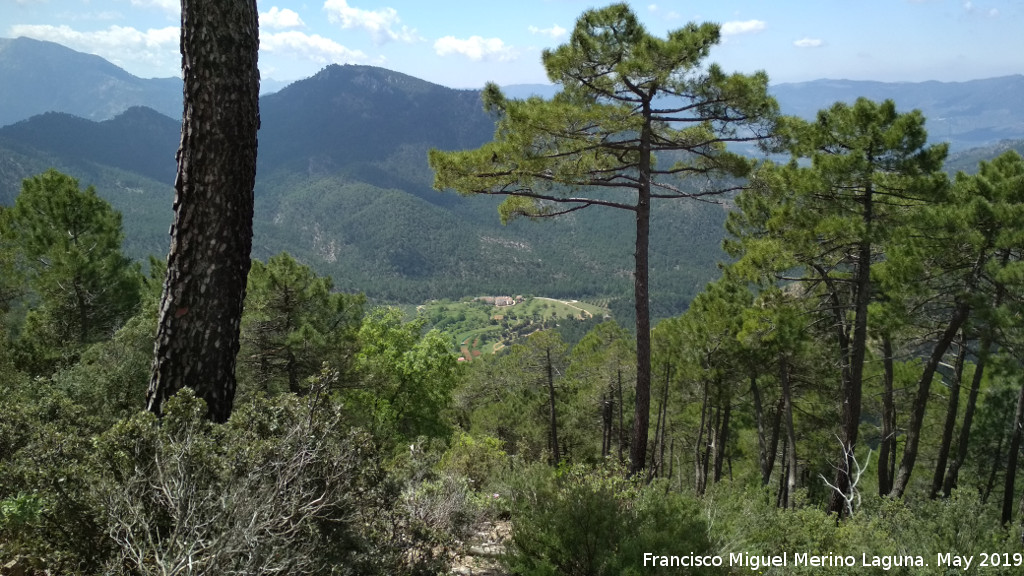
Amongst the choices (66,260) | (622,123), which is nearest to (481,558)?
(622,123)

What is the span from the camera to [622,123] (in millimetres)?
6023

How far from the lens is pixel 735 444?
18.2m

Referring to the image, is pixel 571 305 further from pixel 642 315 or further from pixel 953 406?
pixel 642 315

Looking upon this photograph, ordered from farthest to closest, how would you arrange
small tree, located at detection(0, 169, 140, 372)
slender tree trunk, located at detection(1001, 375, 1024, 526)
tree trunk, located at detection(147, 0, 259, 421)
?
small tree, located at detection(0, 169, 140, 372)
slender tree trunk, located at detection(1001, 375, 1024, 526)
tree trunk, located at detection(147, 0, 259, 421)

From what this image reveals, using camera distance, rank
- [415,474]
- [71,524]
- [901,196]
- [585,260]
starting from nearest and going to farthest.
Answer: [71,524]
[415,474]
[901,196]
[585,260]

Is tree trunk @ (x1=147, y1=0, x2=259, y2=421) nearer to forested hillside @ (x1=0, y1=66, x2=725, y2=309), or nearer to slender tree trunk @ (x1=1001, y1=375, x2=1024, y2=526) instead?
slender tree trunk @ (x1=1001, y1=375, x2=1024, y2=526)

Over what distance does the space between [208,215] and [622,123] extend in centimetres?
447

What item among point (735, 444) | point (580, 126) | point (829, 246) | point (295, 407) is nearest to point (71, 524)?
point (295, 407)

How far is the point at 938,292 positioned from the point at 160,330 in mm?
9534

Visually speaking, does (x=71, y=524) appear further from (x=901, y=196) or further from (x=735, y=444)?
(x=735, y=444)

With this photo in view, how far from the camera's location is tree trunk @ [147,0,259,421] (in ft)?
8.80

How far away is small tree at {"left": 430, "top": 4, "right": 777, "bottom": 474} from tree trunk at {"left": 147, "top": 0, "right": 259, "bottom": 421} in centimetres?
338

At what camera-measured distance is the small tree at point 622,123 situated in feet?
18.5

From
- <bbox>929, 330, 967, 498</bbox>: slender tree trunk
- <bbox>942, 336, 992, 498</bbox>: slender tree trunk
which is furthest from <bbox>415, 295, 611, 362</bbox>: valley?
<bbox>929, 330, 967, 498</bbox>: slender tree trunk
